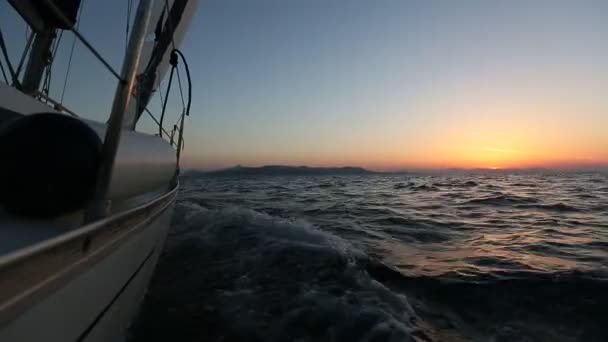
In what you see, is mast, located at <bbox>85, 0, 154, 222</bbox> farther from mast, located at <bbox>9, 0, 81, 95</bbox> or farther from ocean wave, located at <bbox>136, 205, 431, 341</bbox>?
mast, located at <bbox>9, 0, 81, 95</bbox>

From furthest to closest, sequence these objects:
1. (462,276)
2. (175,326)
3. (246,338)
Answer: (462,276)
(175,326)
(246,338)

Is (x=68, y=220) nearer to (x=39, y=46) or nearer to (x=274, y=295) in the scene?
(x=274, y=295)

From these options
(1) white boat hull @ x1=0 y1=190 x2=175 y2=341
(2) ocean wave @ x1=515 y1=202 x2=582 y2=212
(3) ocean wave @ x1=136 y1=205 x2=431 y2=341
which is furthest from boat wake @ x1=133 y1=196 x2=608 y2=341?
(2) ocean wave @ x1=515 y1=202 x2=582 y2=212

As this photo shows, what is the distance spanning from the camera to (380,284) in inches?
175

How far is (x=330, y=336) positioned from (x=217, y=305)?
4.23 feet

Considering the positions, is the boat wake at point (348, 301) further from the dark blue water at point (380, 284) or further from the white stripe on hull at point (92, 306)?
the white stripe on hull at point (92, 306)

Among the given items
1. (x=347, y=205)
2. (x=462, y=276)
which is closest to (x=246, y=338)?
(x=462, y=276)

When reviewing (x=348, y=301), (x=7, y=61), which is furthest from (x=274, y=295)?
(x=7, y=61)

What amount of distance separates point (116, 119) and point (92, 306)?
91 cm

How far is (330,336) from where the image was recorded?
10.7 feet

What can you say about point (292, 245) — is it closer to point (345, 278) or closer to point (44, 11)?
point (345, 278)

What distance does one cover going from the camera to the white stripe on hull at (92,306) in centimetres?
129

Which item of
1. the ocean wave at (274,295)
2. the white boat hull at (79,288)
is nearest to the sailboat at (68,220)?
the white boat hull at (79,288)

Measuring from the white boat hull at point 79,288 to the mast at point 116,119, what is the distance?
99 millimetres
